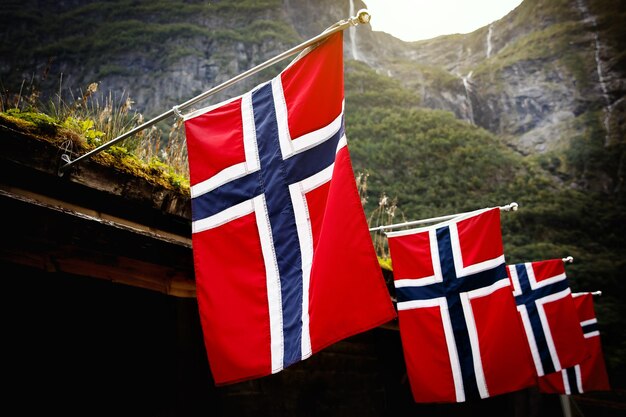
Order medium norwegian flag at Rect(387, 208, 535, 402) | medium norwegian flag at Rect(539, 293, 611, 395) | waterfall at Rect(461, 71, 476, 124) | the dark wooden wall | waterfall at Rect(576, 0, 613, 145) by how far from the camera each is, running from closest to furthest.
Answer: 1. the dark wooden wall
2. medium norwegian flag at Rect(387, 208, 535, 402)
3. medium norwegian flag at Rect(539, 293, 611, 395)
4. waterfall at Rect(576, 0, 613, 145)
5. waterfall at Rect(461, 71, 476, 124)

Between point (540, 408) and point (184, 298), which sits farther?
point (540, 408)

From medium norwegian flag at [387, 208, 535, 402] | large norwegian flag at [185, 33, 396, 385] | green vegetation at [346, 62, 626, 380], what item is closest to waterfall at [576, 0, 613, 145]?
green vegetation at [346, 62, 626, 380]

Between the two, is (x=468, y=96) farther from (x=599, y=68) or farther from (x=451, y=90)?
(x=599, y=68)

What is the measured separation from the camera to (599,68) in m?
42.8

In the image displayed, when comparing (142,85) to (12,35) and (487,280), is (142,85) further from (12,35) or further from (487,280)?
(487,280)

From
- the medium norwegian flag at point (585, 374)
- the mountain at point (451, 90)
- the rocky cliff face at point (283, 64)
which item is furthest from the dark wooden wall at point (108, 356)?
the rocky cliff face at point (283, 64)

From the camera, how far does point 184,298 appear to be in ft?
10.1

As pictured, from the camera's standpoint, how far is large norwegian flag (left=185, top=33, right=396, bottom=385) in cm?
191

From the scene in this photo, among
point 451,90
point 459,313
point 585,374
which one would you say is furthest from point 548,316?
Result: point 451,90

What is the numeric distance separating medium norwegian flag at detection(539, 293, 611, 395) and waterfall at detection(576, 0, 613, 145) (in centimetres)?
3453

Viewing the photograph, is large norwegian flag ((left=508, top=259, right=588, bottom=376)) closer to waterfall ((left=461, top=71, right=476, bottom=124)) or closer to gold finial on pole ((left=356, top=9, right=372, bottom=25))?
gold finial on pole ((left=356, top=9, right=372, bottom=25))

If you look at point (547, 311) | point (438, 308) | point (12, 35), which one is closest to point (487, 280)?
point (438, 308)

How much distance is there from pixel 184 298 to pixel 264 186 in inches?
51.3

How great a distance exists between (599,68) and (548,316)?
1888 inches
